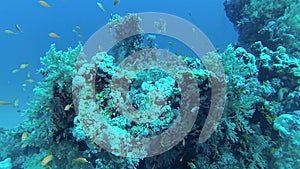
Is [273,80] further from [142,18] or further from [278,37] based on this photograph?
[142,18]

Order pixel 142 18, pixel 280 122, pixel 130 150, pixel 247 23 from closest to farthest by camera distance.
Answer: pixel 130 150, pixel 280 122, pixel 142 18, pixel 247 23

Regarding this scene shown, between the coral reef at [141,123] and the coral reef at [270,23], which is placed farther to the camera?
the coral reef at [270,23]

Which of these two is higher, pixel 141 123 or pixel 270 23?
pixel 270 23

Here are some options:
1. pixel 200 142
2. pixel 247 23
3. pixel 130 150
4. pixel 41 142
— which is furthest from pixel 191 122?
pixel 247 23

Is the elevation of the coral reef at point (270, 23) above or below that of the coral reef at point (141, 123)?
above

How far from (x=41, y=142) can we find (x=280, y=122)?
14.6 ft

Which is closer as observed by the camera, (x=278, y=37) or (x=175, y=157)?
(x=175, y=157)

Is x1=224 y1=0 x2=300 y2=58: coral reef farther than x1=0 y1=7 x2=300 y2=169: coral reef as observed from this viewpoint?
Yes

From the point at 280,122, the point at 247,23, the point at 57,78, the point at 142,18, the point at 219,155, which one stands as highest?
the point at 247,23

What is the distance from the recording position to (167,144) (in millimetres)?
4070

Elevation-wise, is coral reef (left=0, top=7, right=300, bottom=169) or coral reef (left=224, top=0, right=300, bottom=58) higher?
coral reef (left=224, top=0, right=300, bottom=58)

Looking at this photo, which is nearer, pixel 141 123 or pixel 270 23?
pixel 141 123

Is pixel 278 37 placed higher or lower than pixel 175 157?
higher

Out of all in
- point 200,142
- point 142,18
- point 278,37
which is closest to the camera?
point 200,142
